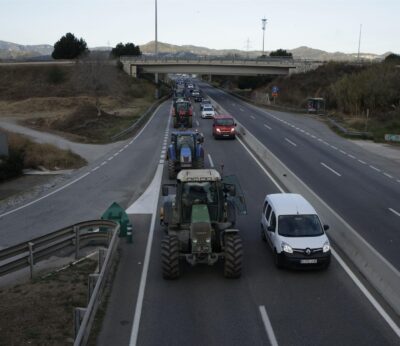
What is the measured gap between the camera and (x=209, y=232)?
12.8 m

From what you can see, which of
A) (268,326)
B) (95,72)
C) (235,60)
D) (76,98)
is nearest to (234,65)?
(235,60)

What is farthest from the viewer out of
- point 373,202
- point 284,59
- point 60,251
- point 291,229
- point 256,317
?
point 284,59

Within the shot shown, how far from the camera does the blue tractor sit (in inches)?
1024

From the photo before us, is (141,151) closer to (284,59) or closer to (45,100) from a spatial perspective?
(45,100)

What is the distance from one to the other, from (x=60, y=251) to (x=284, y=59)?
79891 mm

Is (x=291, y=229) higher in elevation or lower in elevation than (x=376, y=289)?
higher

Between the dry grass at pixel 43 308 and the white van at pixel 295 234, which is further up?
the white van at pixel 295 234

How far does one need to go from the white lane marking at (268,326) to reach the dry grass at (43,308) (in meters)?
3.98

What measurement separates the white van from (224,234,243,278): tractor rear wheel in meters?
1.36

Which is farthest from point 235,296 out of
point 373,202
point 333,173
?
point 333,173

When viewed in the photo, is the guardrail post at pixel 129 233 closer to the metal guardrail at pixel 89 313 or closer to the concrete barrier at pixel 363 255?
the metal guardrail at pixel 89 313

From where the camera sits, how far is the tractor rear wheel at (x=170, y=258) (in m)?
12.9

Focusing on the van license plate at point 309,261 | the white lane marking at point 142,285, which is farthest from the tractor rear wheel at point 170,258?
the van license plate at point 309,261

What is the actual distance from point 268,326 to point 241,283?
2402 mm
